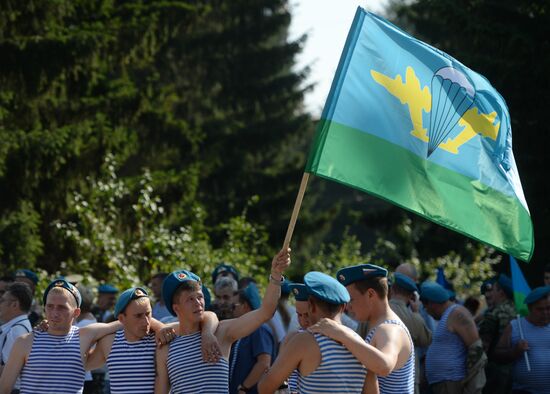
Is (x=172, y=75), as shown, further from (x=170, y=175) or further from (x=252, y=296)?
(x=252, y=296)

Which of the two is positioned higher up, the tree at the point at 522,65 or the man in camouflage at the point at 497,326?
the tree at the point at 522,65

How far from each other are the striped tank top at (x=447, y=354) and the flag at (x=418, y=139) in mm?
3635

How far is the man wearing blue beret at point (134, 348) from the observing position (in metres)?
7.36

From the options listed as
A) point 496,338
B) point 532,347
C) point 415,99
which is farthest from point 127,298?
point 496,338

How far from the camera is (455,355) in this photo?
36.8 feet

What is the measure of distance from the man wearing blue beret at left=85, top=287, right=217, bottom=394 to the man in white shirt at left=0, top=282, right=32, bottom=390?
6.89 ft

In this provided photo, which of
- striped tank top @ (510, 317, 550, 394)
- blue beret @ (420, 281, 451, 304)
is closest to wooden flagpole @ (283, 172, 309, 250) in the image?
blue beret @ (420, 281, 451, 304)

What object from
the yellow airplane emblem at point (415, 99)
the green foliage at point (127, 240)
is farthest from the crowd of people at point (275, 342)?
the green foliage at point (127, 240)

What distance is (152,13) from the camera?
22484 millimetres

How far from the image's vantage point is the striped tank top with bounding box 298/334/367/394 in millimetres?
6176

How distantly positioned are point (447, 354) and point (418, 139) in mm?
4259

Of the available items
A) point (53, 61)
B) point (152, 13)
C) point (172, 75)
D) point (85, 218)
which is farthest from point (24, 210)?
point (172, 75)

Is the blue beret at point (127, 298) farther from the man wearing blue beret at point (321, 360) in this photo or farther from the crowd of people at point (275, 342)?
the man wearing blue beret at point (321, 360)

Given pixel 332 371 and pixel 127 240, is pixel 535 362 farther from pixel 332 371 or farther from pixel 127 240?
pixel 127 240
